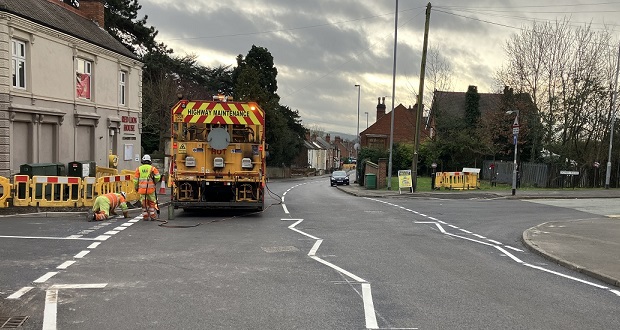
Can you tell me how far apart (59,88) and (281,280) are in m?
18.4

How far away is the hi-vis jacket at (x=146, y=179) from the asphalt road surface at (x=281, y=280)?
1222 mm

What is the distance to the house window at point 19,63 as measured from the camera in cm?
1931

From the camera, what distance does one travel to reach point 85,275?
731 centimetres

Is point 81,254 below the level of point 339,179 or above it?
above

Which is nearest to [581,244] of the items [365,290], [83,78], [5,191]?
[365,290]

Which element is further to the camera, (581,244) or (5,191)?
(5,191)

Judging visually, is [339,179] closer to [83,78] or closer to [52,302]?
[83,78]

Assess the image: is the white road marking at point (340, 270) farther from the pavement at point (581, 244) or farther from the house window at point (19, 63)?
the house window at point (19, 63)

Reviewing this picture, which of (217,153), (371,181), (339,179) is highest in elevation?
(217,153)

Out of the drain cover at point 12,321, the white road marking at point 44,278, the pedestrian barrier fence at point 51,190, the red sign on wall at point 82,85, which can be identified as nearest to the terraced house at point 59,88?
the red sign on wall at point 82,85

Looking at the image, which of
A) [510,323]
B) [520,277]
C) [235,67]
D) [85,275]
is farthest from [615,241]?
[235,67]

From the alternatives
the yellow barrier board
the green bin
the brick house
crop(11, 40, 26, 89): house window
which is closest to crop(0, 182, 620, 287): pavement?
crop(11, 40, 26, 89): house window

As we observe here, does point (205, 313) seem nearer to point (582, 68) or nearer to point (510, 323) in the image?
point (510, 323)

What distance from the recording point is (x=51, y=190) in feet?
50.0
